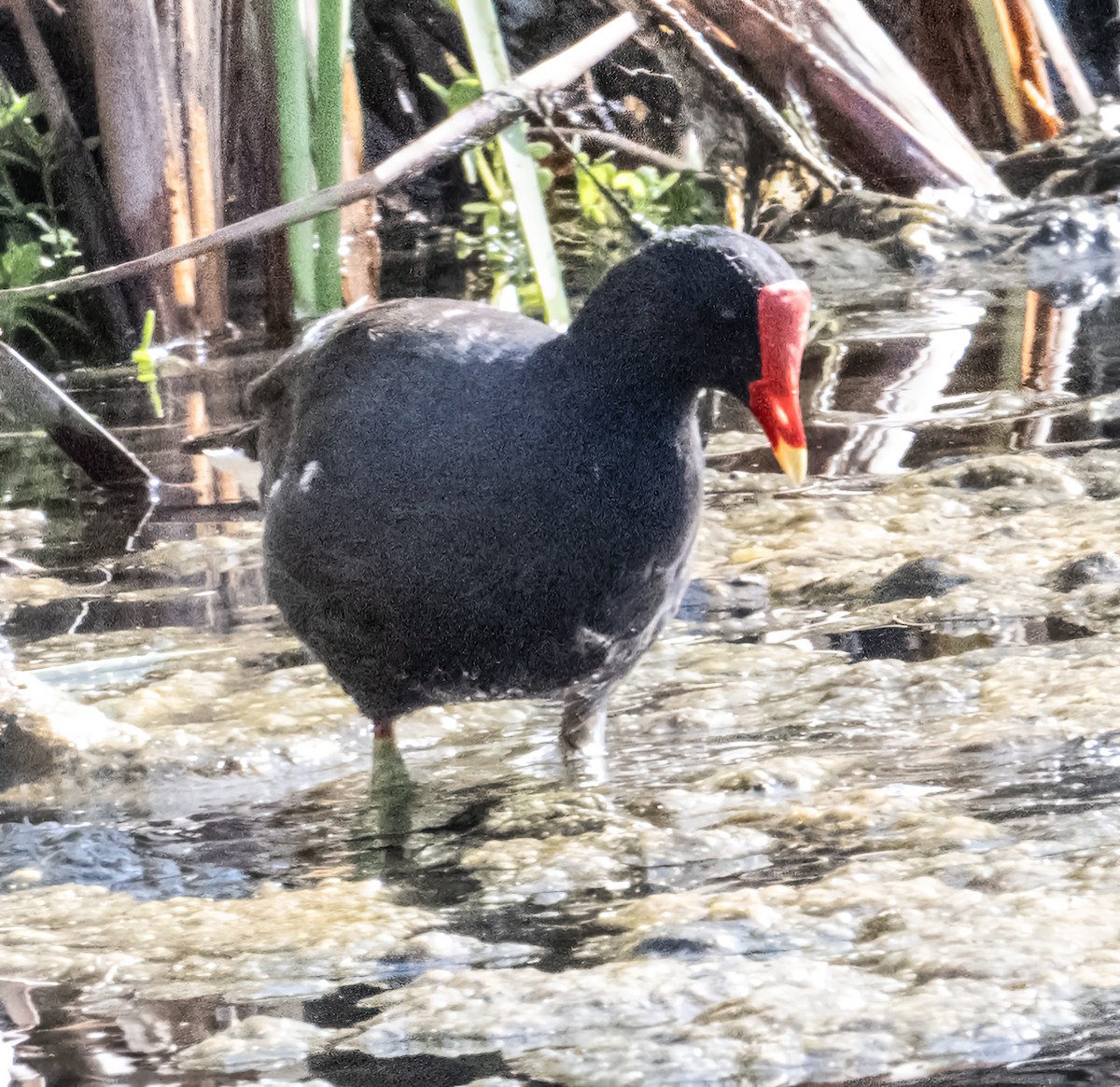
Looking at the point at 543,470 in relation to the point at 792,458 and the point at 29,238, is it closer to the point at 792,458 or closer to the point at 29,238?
the point at 792,458

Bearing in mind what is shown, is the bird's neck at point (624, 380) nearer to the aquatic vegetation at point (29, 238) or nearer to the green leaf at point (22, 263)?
the aquatic vegetation at point (29, 238)

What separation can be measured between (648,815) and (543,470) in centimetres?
49

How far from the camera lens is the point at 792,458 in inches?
96.9

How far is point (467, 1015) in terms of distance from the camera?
1.79m

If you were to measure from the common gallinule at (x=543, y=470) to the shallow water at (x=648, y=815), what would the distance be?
249 millimetres

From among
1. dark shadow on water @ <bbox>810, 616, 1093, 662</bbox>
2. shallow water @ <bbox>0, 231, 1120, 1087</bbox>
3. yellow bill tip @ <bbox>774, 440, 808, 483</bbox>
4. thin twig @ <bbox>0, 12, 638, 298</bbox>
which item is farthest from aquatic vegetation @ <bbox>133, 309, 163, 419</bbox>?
yellow bill tip @ <bbox>774, 440, 808, 483</bbox>

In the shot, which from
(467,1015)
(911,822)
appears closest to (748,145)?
(911,822)

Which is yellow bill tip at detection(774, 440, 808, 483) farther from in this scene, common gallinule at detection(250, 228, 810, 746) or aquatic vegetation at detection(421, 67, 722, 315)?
aquatic vegetation at detection(421, 67, 722, 315)

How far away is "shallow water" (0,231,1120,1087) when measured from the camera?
5.70ft

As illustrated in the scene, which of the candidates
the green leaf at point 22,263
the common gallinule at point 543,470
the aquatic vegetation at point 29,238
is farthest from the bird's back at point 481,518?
the green leaf at point 22,263

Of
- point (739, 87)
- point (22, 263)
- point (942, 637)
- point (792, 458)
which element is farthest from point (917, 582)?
point (22, 263)

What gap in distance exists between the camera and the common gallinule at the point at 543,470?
7.92 feet

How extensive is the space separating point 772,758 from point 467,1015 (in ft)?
2.95

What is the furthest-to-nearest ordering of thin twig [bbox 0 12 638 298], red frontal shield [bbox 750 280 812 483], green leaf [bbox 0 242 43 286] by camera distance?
green leaf [bbox 0 242 43 286] → thin twig [bbox 0 12 638 298] → red frontal shield [bbox 750 280 812 483]
